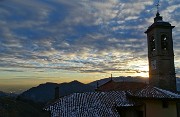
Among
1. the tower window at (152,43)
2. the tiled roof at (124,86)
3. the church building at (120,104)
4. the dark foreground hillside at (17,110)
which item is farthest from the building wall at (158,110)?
the dark foreground hillside at (17,110)

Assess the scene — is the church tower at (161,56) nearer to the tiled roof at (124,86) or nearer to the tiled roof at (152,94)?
the tiled roof at (124,86)

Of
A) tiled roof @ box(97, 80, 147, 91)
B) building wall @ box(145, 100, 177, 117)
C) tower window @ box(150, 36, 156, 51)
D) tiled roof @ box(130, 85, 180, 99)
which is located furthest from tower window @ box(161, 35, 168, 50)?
building wall @ box(145, 100, 177, 117)

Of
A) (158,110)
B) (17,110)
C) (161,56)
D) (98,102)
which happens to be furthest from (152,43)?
(17,110)

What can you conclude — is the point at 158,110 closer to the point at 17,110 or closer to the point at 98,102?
the point at 98,102

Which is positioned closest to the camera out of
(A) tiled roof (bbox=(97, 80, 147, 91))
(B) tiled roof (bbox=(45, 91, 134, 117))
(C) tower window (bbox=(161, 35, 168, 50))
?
(B) tiled roof (bbox=(45, 91, 134, 117))

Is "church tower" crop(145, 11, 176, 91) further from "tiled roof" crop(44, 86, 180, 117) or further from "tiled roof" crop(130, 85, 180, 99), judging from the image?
"tiled roof" crop(130, 85, 180, 99)

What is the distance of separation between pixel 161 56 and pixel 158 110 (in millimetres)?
8021

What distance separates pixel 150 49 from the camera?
32.9 metres

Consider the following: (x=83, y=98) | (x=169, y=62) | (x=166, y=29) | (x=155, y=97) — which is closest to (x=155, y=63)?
(x=169, y=62)

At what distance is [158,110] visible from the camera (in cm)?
2491

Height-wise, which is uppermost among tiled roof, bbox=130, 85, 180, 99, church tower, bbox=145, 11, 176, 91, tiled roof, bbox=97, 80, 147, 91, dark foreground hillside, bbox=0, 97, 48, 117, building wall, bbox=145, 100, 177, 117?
church tower, bbox=145, 11, 176, 91

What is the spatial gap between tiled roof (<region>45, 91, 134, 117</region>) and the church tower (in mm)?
6137

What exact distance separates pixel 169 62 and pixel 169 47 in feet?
5.84

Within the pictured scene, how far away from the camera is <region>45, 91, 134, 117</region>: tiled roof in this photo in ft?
76.8
